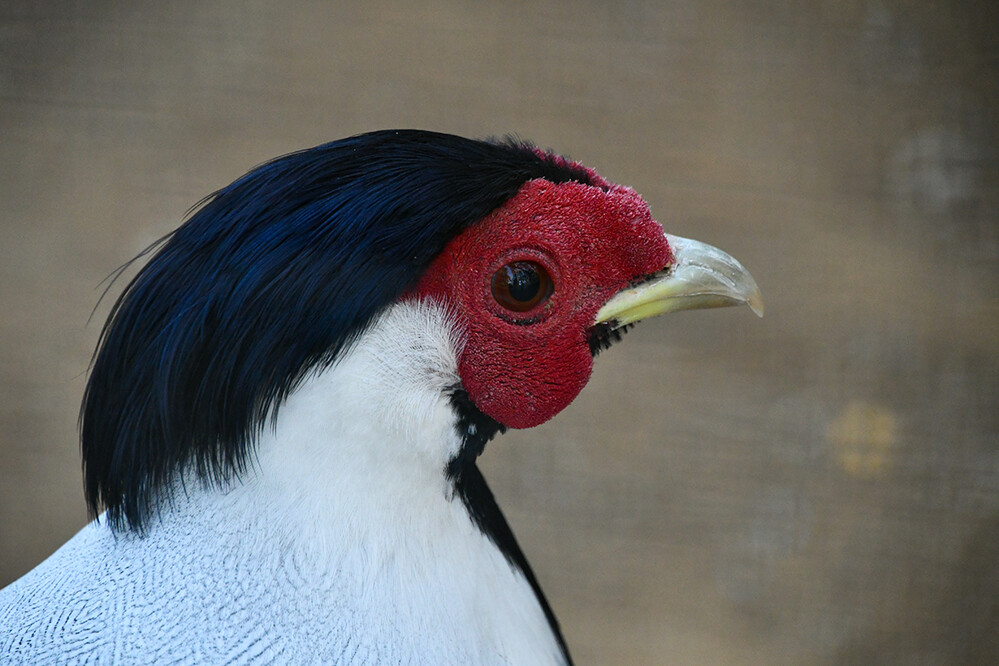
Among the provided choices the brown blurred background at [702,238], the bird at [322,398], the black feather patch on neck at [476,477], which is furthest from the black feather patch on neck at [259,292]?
the brown blurred background at [702,238]

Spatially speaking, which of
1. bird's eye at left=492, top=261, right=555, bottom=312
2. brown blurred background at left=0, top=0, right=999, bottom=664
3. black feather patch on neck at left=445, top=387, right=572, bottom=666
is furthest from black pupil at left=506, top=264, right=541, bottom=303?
brown blurred background at left=0, top=0, right=999, bottom=664

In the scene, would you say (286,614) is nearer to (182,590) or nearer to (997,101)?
(182,590)

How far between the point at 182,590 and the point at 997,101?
8.64 feet

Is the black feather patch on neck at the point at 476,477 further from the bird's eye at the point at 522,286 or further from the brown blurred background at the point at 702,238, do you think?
the brown blurred background at the point at 702,238

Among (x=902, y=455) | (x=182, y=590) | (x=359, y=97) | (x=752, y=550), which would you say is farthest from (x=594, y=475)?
(x=182, y=590)

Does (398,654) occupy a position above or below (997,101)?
below

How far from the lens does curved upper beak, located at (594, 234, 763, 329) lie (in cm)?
104

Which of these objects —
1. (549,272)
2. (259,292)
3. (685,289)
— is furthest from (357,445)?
(685,289)

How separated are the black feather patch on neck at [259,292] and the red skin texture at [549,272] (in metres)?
0.03

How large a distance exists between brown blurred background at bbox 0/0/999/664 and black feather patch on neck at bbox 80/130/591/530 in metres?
1.72

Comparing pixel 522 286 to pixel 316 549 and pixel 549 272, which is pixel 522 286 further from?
pixel 316 549

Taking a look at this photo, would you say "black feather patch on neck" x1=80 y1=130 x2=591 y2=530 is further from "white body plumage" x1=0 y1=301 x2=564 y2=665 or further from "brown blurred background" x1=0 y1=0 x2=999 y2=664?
"brown blurred background" x1=0 y1=0 x2=999 y2=664

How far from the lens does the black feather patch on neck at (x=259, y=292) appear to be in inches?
34.5

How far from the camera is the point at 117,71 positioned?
2.56m
